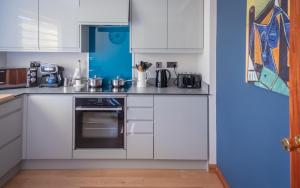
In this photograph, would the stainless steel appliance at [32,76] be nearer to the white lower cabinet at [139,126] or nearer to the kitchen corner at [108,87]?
the kitchen corner at [108,87]

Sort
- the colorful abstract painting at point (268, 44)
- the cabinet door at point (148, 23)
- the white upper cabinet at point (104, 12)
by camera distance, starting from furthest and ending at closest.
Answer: the cabinet door at point (148, 23), the white upper cabinet at point (104, 12), the colorful abstract painting at point (268, 44)

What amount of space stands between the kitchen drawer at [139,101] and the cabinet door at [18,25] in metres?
1.31

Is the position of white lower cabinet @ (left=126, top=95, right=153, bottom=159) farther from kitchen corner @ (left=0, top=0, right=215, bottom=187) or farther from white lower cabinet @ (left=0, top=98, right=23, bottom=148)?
white lower cabinet @ (left=0, top=98, right=23, bottom=148)

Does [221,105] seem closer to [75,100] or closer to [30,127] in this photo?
[75,100]

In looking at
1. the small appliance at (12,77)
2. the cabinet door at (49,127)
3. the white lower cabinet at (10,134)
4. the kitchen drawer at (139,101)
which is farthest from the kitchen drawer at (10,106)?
the kitchen drawer at (139,101)

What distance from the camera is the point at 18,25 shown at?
3559 mm

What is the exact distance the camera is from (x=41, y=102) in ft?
10.7

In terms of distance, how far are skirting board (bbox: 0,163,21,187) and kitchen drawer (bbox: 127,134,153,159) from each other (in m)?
1.18

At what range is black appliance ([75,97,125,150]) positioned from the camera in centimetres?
327

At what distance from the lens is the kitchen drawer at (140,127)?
328 cm

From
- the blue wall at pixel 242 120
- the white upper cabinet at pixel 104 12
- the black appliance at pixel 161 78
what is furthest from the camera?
the black appliance at pixel 161 78

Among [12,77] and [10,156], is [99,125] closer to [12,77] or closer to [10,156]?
[10,156]

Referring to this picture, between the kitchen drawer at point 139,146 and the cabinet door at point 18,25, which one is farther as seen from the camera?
the cabinet door at point 18,25

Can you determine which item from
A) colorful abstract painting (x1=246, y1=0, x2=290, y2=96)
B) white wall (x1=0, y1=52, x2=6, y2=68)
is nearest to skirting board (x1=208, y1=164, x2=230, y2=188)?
colorful abstract painting (x1=246, y1=0, x2=290, y2=96)
